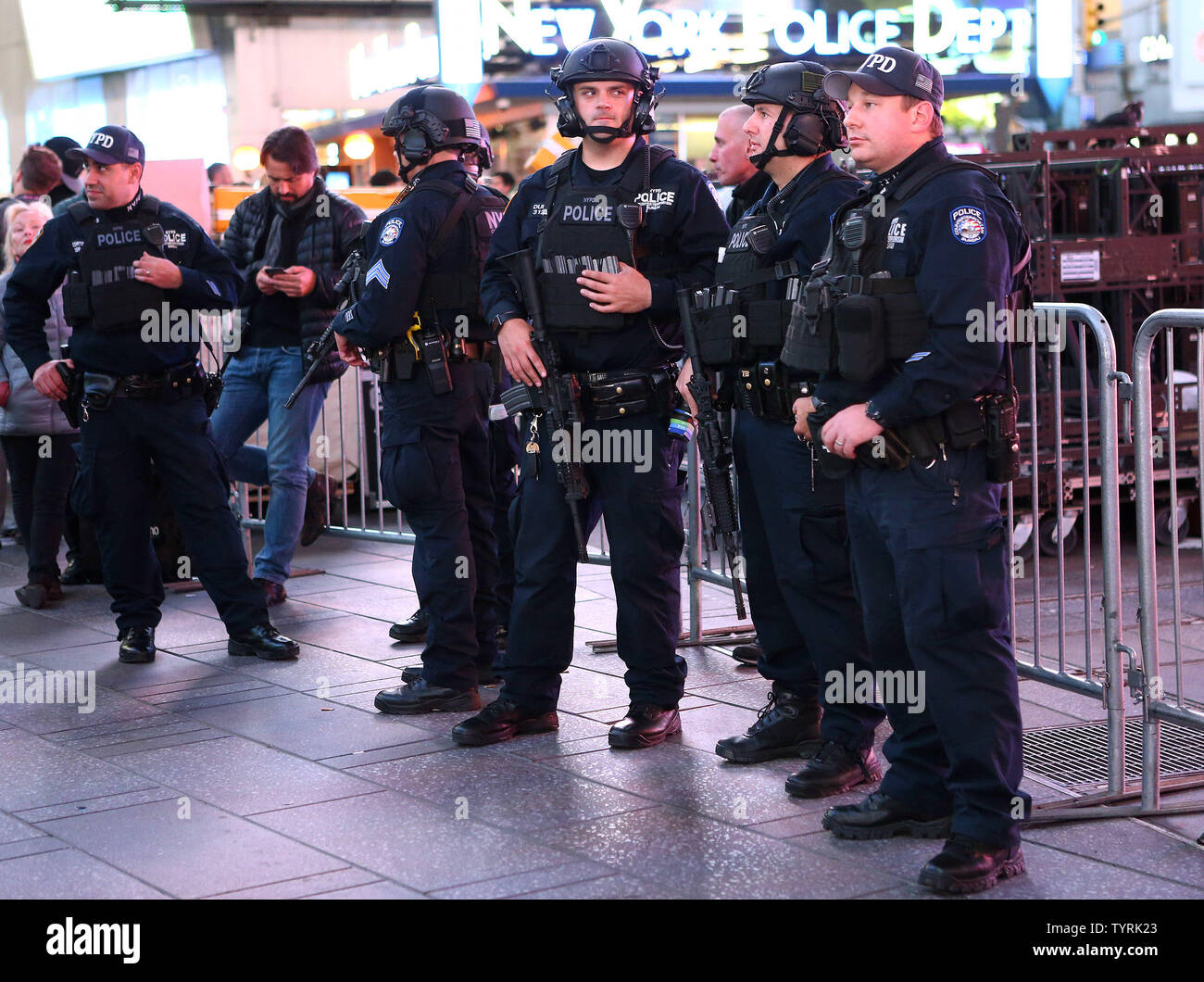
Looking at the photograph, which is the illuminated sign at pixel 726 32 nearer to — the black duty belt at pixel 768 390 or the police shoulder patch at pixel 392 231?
the police shoulder patch at pixel 392 231

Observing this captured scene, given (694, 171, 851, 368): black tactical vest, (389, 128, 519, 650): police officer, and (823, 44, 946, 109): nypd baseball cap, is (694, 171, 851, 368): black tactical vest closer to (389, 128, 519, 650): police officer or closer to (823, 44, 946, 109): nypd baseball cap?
(823, 44, 946, 109): nypd baseball cap

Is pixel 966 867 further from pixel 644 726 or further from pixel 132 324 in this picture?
pixel 132 324

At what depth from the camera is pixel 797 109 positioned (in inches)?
197

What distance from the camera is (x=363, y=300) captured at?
19.3 ft

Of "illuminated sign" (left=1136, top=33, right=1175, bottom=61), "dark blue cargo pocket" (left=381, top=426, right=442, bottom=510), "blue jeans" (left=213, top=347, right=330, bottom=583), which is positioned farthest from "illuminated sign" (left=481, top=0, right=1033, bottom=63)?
"dark blue cargo pocket" (left=381, top=426, right=442, bottom=510)

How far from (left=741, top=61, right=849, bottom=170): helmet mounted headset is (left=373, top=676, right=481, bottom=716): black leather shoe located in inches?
89.2

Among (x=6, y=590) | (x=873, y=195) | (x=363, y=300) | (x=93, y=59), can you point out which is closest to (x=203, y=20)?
(x=93, y=59)

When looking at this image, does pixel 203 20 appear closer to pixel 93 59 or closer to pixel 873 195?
pixel 93 59

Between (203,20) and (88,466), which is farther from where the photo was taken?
(203,20)

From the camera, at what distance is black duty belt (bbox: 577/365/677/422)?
5332 millimetres

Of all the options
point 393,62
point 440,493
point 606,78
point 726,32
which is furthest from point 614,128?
point 393,62

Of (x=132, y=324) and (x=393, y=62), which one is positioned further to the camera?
(x=393, y=62)

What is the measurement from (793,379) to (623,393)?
27.5 inches
